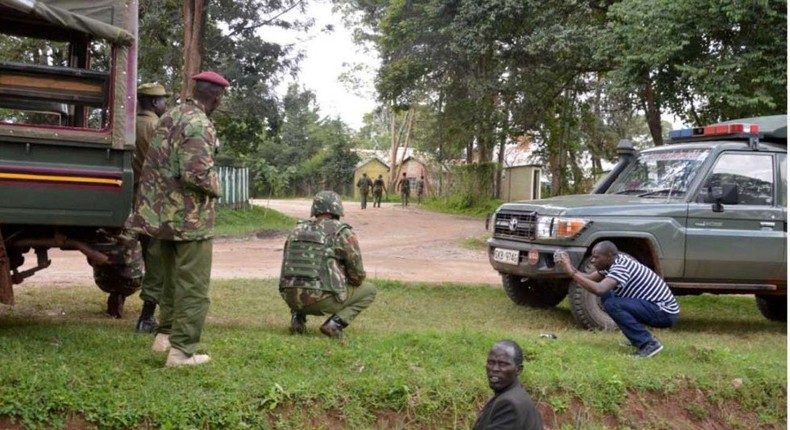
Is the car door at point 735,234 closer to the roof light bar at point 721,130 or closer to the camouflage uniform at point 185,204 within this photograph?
the roof light bar at point 721,130

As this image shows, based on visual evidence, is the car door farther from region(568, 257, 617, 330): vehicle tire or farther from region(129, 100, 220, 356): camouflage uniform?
region(129, 100, 220, 356): camouflage uniform

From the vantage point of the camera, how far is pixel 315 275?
6070 millimetres

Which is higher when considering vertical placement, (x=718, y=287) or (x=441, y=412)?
(x=718, y=287)

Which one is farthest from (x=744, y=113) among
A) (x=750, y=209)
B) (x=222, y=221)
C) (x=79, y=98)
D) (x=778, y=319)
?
(x=79, y=98)

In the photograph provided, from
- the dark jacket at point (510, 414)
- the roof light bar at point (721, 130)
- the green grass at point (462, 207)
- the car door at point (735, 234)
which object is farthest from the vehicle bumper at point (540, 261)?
the green grass at point (462, 207)

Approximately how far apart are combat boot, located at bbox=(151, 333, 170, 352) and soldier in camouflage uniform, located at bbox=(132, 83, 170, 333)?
54 cm

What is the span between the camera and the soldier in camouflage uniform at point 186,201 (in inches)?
199

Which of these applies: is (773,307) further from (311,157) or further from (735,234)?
(311,157)

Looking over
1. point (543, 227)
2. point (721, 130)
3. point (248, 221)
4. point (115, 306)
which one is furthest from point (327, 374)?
point (248, 221)

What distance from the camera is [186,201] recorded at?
511 centimetres

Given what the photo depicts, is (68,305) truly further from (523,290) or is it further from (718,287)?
(718,287)

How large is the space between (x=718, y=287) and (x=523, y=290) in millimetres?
2061

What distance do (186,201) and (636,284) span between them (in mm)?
3491

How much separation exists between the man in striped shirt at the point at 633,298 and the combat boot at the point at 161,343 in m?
2.94
